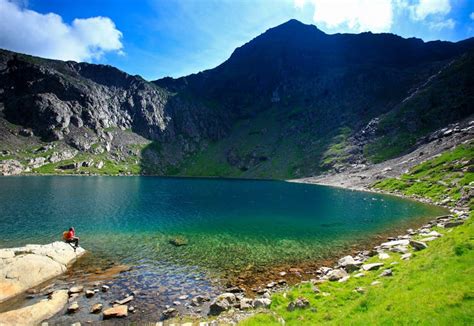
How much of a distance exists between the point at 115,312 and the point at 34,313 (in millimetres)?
6173

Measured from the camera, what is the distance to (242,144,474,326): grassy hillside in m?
13.2

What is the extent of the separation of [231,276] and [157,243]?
1685 cm

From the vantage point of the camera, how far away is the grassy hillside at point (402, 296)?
1319cm

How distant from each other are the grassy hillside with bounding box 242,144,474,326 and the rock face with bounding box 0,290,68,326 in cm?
1599

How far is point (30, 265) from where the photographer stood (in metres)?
30.0

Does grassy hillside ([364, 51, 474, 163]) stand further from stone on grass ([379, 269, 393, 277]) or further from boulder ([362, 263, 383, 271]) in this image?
stone on grass ([379, 269, 393, 277])

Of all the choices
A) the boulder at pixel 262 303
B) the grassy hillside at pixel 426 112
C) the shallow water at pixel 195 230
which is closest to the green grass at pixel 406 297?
the boulder at pixel 262 303

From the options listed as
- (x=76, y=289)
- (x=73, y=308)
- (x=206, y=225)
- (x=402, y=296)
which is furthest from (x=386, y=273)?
(x=206, y=225)

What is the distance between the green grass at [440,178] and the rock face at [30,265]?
7479cm

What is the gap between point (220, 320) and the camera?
66.8 feet

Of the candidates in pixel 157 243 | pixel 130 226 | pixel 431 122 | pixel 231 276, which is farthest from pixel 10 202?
pixel 431 122

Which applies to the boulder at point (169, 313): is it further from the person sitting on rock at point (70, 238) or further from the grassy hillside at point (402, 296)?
the person sitting on rock at point (70, 238)

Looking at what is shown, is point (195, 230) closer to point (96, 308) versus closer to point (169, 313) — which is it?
point (96, 308)

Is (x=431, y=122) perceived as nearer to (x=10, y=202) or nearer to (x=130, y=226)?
(x=130, y=226)
